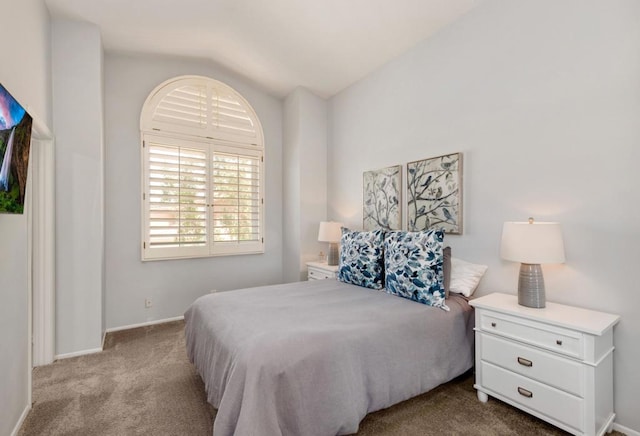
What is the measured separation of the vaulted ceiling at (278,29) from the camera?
8.74 ft

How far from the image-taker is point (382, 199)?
336cm

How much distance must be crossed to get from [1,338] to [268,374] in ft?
4.56

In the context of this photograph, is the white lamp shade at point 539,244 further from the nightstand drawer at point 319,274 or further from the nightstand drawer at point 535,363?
the nightstand drawer at point 319,274

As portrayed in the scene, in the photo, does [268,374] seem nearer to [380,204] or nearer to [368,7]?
[380,204]

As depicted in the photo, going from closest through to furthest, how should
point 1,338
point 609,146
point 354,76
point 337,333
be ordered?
1. point 1,338
2. point 337,333
3. point 609,146
4. point 354,76

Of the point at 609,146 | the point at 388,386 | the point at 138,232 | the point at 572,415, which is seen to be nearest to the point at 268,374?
the point at 388,386

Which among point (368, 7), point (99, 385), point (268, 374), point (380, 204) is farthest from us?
point (380, 204)

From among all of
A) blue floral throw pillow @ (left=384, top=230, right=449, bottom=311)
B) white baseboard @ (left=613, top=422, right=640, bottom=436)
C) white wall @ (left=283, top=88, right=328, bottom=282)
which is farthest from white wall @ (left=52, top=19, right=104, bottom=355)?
white baseboard @ (left=613, top=422, right=640, bottom=436)

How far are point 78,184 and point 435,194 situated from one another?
3245 mm

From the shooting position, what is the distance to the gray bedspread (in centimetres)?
144

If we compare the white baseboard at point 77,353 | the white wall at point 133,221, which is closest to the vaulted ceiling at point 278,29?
the white wall at point 133,221

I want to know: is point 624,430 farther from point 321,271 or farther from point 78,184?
point 78,184

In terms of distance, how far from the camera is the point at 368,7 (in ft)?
8.62

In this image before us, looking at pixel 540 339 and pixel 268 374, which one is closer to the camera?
pixel 268 374
